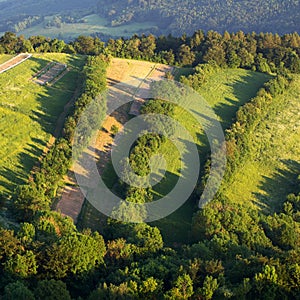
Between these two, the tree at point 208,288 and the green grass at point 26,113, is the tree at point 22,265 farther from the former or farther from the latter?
the green grass at point 26,113

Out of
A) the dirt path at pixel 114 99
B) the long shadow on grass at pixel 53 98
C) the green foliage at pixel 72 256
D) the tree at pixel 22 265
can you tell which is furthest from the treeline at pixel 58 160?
the tree at pixel 22 265

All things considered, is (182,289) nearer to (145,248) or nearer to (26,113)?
(145,248)

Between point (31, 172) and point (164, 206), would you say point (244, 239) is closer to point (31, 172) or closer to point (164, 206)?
point (164, 206)

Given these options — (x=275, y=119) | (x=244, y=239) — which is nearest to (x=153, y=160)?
(x=244, y=239)

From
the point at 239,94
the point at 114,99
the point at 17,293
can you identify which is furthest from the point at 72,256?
the point at 239,94

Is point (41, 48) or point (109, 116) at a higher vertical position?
point (41, 48)
